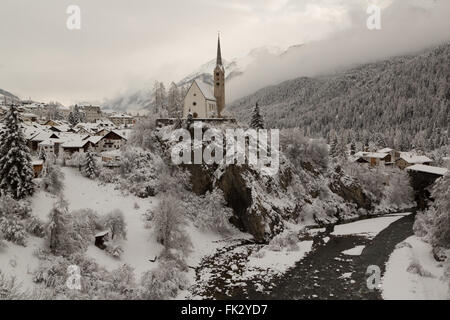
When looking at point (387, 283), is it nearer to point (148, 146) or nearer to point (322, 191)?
point (322, 191)

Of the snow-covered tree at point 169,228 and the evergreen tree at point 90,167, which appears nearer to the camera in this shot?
the snow-covered tree at point 169,228

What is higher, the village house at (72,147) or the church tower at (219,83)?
the church tower at (219,83)

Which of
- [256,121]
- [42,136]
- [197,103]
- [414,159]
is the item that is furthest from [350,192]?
[42,136]

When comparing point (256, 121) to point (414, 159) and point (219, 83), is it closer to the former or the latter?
point (219, 83)

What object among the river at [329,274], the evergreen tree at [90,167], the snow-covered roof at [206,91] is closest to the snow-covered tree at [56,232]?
the river at [329,274]

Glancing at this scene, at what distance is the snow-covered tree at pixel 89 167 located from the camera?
165 feet

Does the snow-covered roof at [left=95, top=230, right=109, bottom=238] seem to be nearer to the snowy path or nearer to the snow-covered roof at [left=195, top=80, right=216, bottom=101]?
the snowy path

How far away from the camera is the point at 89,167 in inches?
1986

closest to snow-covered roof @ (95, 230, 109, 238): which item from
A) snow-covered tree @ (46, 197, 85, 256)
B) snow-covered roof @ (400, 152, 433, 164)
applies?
snow-covered tree @ (46, 197, 85, 256)

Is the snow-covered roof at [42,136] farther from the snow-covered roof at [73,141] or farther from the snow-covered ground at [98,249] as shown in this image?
the snow-covered ground at [98,249]

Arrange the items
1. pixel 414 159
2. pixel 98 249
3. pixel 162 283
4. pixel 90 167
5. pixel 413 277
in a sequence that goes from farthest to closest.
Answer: pixel 414 159, pixel 90 167, pixel 98 249, pixel 413 277, pixel 162 283

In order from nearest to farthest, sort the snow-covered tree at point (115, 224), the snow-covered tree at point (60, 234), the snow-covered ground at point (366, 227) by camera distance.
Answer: the snow-covered tree at point (60, 234) < the snow-covered tree at point (115, 224) < the snow-covered ground at point (366, 227)

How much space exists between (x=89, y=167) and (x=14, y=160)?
14.5 meters

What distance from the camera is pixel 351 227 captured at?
56250 mm
